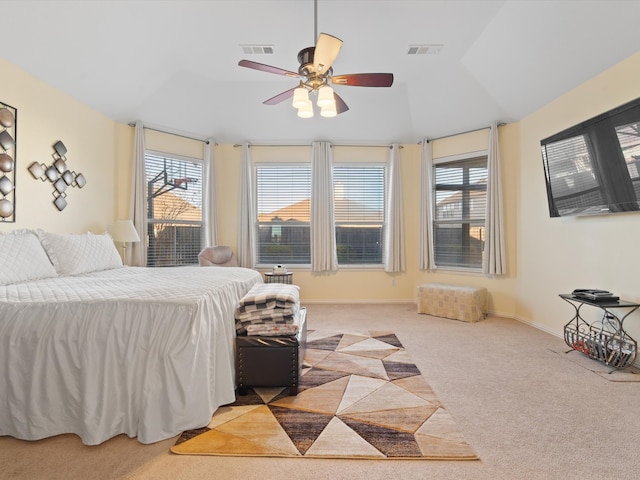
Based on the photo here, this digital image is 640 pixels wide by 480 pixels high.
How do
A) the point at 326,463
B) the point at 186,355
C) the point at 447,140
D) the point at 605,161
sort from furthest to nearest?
the point at 447,140 → the point at 605,161 → the point at 186,355 → the point at 326,463

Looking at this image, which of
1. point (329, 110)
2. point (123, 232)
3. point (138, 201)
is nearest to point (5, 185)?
point (123, 232)

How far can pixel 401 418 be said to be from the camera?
7.13 feet

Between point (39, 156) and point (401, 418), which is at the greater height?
point (39, 156)

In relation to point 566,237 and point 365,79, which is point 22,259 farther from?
point 566,237

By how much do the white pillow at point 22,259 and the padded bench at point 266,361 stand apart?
1.71 metres

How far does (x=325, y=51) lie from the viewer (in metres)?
2.62

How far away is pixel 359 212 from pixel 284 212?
132cm

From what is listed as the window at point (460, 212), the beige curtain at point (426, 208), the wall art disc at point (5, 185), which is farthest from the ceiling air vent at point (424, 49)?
the wall art disc at point (5, 185)

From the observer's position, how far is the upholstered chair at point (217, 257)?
518cm

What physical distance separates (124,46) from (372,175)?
154 inches

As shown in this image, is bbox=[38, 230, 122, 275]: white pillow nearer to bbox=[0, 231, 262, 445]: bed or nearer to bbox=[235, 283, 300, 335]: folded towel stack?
bbox=[0, 231, 262, 445]: bed

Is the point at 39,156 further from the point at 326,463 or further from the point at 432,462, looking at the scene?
the point at 432,462

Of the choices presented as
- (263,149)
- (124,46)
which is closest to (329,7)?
(124,46)

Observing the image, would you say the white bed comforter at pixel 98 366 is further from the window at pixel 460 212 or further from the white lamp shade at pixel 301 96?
the window at pixel 460 212
